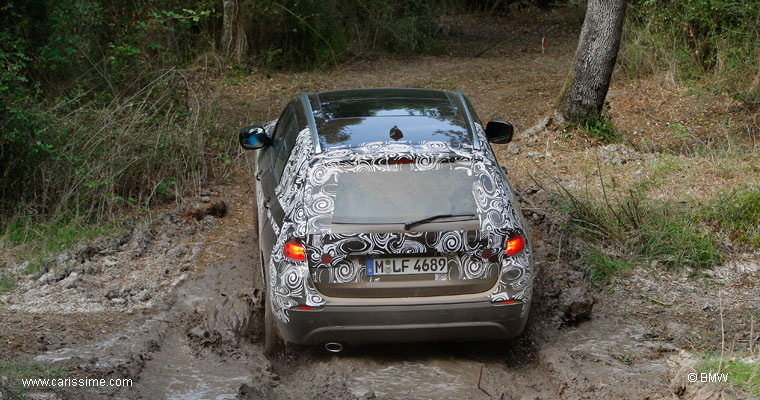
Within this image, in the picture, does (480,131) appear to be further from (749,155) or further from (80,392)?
(749,155)

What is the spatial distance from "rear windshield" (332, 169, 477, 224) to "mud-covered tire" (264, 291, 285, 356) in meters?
1.08

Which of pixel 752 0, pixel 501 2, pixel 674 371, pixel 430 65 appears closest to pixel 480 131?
pixel 674 371

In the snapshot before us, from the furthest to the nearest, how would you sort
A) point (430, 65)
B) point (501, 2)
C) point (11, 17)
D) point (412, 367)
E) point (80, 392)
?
point (501, 2), point (430, 65), point (11, 17), point (412, 367), point (80, 392)

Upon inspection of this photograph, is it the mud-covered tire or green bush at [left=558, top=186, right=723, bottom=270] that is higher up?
the mud-covered tire

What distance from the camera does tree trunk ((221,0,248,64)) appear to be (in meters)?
14.6

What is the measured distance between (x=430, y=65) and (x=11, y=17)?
30.7 feet

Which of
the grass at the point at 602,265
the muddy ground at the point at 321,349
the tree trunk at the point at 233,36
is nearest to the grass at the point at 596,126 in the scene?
the muddy ground at the point at 321,349

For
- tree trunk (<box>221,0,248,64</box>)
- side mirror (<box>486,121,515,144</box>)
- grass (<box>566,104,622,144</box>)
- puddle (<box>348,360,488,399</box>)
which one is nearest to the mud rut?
puddle (<box>348,360,488,399</box>)

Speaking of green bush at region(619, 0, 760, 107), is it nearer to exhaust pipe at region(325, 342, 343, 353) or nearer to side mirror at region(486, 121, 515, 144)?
side mirror at region(486, 121, 515, 144)

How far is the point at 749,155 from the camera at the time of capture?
9.30m

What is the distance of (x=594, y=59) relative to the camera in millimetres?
10156

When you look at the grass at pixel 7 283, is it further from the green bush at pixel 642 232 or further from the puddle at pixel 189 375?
the green bush at pixel 642 232

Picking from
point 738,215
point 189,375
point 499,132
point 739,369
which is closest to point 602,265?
point 499,132

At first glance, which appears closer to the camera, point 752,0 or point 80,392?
point 80,392
